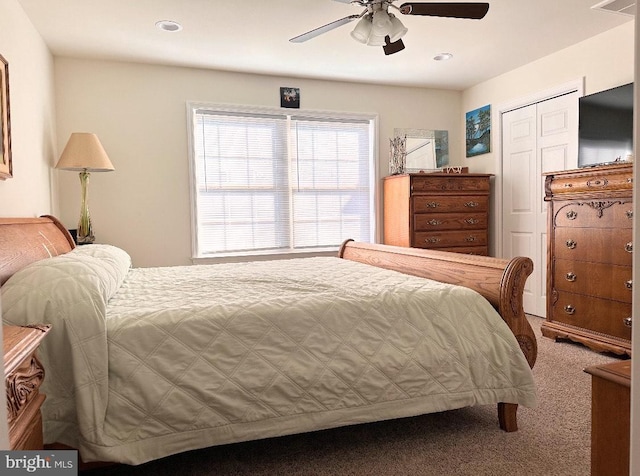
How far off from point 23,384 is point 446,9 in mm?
2504

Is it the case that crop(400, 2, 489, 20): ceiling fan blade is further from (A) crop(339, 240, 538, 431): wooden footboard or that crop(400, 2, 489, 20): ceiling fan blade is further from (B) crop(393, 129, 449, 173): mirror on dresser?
(B) crop(393, 129, 449, 173): mirror on dresser

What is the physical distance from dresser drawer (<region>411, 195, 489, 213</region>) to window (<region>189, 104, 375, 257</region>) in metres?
0.70

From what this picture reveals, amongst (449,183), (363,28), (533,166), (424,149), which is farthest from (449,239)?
(363,28)

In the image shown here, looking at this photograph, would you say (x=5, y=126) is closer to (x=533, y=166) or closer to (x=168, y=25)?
(x=168, y=25)

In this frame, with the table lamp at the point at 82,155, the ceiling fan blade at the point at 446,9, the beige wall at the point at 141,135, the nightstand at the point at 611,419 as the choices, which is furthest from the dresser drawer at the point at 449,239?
the nightstand at the point at 611,419

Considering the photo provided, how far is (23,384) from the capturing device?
3.49 ft

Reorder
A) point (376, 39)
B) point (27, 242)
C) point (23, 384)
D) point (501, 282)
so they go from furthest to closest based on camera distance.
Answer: point (376, 39) → point (27, 242) → point (501, 282) → point (23, 384)


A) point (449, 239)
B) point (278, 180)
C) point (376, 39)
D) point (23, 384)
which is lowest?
point (23, 384)

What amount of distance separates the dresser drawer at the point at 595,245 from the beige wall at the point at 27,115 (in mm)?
3754

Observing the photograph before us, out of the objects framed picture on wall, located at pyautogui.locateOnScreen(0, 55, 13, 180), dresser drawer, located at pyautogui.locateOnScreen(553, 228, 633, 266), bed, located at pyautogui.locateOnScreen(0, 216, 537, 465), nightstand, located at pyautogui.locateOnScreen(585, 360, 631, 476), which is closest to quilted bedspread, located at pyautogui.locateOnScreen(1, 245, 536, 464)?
bed, located at pyautogui.locateOnScreen(0, 216, 537, 465)

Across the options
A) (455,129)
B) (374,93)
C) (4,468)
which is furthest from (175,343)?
(455,129)

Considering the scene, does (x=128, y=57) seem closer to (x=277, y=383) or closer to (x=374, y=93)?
(x=374, y=93)

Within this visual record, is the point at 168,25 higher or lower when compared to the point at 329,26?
higher

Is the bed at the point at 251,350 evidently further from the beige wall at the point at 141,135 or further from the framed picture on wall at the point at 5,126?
the beige wall at the point at 141,135
